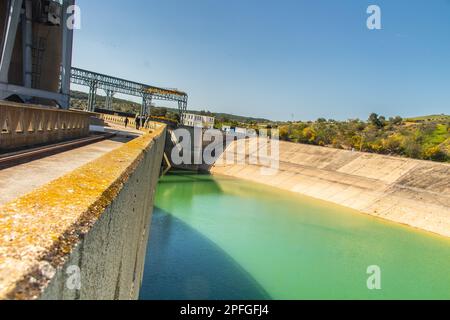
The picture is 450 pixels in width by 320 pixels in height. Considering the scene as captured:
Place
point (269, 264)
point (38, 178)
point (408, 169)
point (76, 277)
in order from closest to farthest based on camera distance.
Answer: point (76, 277) < point (38, 178) < point (269, 264) < point (408, 169)

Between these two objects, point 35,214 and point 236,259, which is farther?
point 236,259

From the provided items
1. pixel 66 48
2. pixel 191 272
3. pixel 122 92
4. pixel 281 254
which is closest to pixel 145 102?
pixel 122 92

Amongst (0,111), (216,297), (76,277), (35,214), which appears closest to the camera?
(76,277)

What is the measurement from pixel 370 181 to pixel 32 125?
114ft

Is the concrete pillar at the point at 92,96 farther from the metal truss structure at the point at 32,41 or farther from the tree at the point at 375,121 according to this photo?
the tree at the point at 375,121

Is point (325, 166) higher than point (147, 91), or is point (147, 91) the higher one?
point (147, 91)

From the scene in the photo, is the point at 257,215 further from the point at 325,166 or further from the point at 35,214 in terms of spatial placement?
the point at 35,214

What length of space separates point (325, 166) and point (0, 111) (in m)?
41.4

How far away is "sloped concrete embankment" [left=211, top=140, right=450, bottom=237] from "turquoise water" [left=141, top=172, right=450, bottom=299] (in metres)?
2.73

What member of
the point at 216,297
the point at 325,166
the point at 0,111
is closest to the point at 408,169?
the point at 325,166

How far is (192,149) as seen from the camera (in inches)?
2213

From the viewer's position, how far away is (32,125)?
11250 millimetres

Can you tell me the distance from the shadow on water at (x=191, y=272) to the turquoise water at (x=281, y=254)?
0.13 ft

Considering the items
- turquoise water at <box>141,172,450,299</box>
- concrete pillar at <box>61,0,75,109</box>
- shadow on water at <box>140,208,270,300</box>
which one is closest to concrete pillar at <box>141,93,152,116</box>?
turquoise water at <box>141,172,450,299</box>
